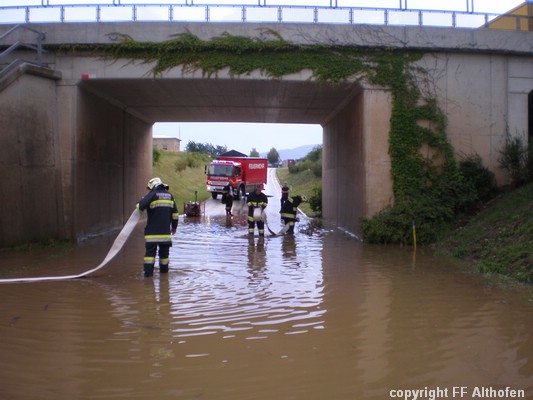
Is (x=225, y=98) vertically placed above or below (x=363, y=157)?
above

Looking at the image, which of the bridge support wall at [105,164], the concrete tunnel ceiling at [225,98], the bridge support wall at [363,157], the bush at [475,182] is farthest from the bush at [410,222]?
the bridge support wall at [105,164]

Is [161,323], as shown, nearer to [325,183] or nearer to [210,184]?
[325,183]

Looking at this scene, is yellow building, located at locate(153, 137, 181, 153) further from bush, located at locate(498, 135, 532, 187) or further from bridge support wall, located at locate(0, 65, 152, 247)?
bush, located at locate(498, 135, 532, 187)

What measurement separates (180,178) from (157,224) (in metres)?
43.2

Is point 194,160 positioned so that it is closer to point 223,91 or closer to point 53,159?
point 223,91

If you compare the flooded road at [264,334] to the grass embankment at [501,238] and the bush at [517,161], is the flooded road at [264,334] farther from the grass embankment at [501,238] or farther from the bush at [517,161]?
the bush at [517,161]

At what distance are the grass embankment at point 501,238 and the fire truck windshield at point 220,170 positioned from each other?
2263 cm

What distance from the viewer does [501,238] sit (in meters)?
11.0

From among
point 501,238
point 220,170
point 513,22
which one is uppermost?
point 513,22

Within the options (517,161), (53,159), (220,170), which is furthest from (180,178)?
(517,161)

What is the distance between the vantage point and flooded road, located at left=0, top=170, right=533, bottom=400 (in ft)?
14.0

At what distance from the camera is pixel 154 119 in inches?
957

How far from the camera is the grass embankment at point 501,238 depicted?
924 cm

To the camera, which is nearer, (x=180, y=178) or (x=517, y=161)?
(x=517, y=161)
